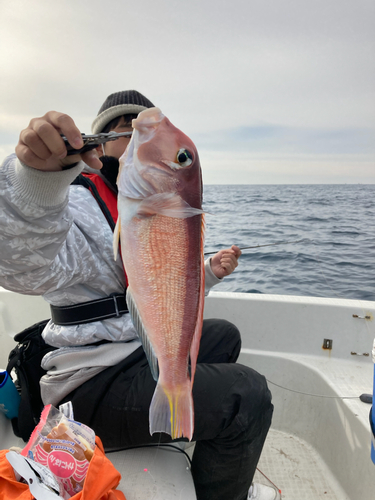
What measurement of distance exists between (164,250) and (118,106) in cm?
116

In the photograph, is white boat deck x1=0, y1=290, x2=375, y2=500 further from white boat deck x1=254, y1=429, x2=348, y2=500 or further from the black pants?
the black pants

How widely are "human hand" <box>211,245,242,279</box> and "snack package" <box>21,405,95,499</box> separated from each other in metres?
1.05

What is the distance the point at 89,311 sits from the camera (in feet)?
5.37

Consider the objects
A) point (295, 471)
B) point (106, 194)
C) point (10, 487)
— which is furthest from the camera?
point (295, 471)

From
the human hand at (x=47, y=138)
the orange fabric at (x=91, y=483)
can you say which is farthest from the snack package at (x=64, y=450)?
the human hand at (x=47, y=138)

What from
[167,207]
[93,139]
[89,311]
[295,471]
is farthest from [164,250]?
[295,471]

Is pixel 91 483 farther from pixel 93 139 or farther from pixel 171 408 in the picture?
pixel 93 139

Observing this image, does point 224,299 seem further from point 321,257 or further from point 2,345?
point 321,257

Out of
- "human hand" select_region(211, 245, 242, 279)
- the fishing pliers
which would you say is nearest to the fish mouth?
the fishing pliers

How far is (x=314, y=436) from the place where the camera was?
270 cm

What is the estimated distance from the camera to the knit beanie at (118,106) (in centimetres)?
184

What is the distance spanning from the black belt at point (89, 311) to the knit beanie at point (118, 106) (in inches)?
35.4

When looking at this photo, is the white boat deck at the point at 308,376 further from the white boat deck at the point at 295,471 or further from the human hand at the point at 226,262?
the human hand at the point at 226,262

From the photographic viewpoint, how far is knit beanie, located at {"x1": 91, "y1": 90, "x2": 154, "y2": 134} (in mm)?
1836
